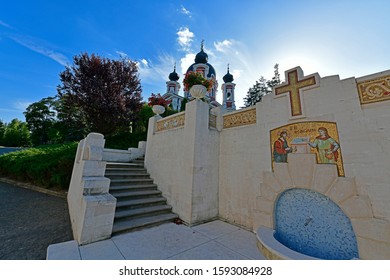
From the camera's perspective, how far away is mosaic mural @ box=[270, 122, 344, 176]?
2.79 meters

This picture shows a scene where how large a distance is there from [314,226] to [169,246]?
8.85 ft

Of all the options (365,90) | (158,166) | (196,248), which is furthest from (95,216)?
(365,90)

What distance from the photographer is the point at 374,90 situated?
256 cm

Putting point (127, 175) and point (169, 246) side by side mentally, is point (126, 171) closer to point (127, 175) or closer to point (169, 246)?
point (127, 175)

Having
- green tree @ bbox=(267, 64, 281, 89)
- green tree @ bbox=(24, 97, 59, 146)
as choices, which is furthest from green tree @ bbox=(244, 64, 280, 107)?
green tree @ bbox=(24, 97, 59, 146)

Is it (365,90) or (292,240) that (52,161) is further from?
(365,90)

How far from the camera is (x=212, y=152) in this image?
178 inches

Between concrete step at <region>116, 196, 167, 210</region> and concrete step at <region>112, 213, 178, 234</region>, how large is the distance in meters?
0.40

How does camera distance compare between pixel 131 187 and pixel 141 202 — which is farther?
pixel 131 187

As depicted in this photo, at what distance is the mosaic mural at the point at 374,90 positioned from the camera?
8.15 feet

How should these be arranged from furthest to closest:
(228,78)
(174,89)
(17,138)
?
(17,138)
(228,78)
(174,89)

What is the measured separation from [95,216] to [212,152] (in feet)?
10.1

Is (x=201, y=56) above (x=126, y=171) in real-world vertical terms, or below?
above

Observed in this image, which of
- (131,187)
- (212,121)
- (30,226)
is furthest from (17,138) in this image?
(212,121)
